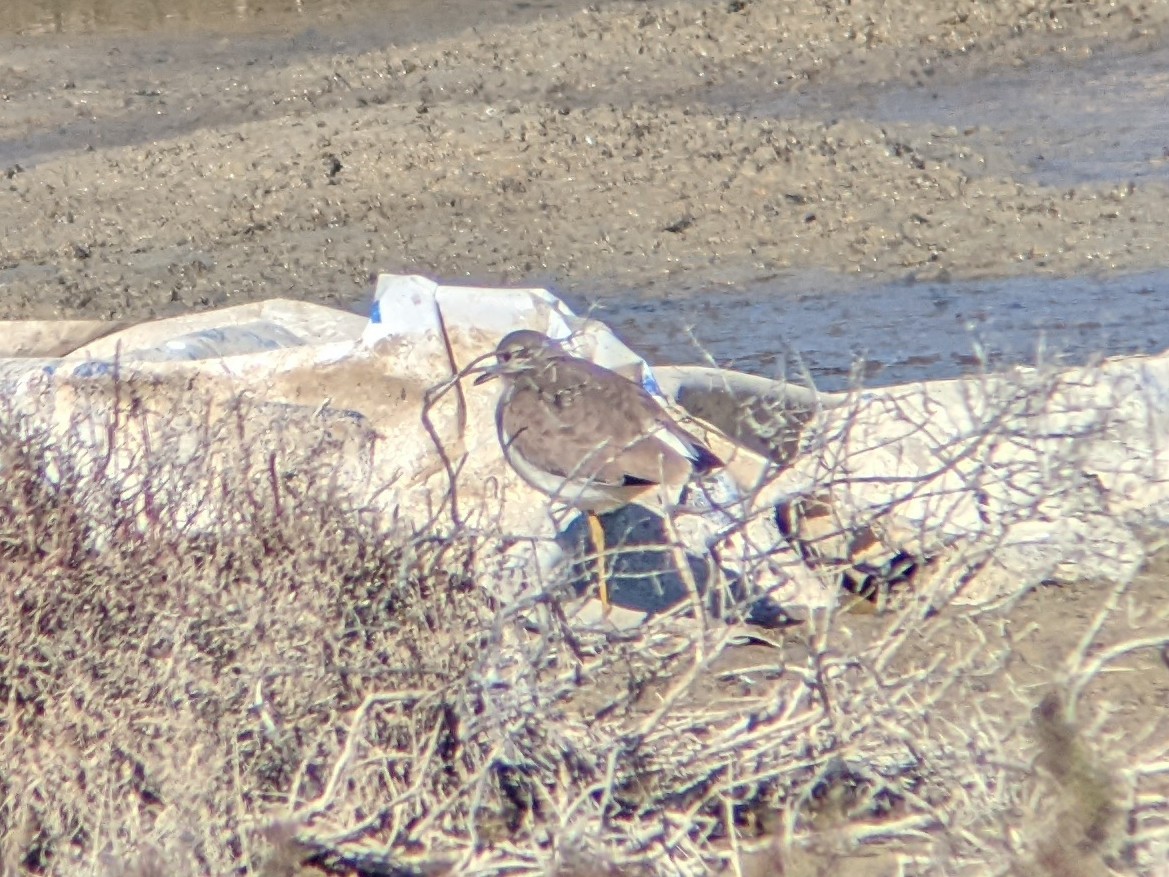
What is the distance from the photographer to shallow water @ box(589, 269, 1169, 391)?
7.27 m

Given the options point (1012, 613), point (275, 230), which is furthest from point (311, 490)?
point (275, 230)

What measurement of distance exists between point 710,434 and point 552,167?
516cm

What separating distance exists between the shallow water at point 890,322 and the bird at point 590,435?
2135mm

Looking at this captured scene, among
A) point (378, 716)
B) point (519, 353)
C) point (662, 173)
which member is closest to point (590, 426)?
point (519, 353)

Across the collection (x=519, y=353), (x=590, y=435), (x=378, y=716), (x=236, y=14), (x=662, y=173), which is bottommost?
(x=378, y=716)

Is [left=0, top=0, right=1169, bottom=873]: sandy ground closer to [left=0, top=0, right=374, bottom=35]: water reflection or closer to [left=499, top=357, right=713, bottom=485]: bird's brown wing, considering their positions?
[left=0, top=0, right=374, bottom=35]: water reflection

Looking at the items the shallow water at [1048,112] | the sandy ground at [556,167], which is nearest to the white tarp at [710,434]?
the sandy ground at [556,167]

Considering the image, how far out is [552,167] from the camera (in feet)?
33.4

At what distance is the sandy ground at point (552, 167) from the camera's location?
355 inches

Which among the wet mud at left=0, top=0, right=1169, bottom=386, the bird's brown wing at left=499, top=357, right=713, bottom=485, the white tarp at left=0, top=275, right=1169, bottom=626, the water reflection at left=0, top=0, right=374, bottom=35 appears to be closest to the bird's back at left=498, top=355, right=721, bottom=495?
the bird's brown wing at left=499, top=357, right=713, bottom=485

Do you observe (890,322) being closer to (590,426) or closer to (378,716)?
(590,426)

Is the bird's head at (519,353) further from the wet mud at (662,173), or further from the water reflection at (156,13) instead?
the water reflection at (156,13)

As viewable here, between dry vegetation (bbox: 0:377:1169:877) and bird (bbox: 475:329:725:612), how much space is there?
87cm

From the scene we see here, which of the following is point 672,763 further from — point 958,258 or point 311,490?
point 958,258
